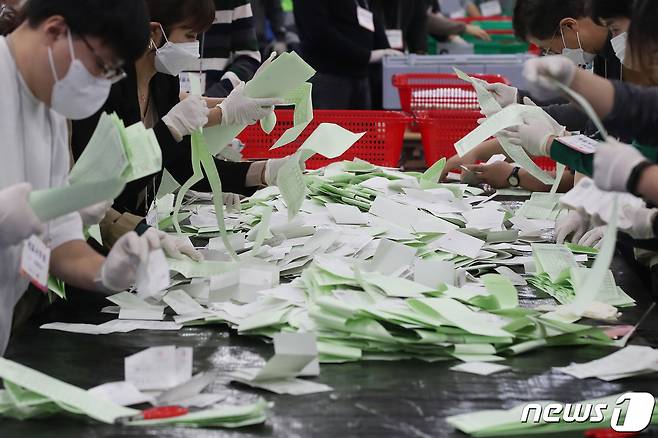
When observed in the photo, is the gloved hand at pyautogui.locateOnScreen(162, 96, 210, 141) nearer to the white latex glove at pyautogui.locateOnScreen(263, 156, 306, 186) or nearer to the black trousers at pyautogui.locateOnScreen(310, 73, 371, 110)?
the white latex glove at pyautogui.locateOnScreen(263, 156, 306, 186)

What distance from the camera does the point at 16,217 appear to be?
1587 mm

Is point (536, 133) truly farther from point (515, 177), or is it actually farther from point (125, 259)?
point (125, 259)

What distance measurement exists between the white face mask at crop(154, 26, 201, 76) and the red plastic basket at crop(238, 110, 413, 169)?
3.88 ft

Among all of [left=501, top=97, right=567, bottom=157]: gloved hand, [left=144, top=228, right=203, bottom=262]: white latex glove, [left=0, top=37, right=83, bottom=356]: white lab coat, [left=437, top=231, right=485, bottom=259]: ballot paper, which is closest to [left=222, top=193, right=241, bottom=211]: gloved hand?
[left=144, top=228, right=203, bottom=262]: white latex glove

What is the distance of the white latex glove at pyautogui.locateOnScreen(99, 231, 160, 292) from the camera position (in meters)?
1.72

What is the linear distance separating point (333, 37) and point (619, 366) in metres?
3.72

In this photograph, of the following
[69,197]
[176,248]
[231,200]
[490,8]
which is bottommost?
[490,8]

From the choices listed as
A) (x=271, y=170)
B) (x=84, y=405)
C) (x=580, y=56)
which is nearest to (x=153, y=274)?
(x=84, y=405)

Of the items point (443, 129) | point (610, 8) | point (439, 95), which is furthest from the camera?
point (439, 95)

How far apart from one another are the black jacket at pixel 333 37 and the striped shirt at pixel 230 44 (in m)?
0.84

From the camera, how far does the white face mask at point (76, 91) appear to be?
1.74 meters

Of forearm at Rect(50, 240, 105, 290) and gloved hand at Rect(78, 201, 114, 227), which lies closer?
forearm at Rect(50, 240, 105, 290)

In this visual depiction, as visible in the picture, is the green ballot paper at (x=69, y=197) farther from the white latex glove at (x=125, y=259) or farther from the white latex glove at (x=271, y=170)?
the white latex glove at (x=271, y=170)

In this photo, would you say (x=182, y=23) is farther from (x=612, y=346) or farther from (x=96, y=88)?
(x=612, y=346)
